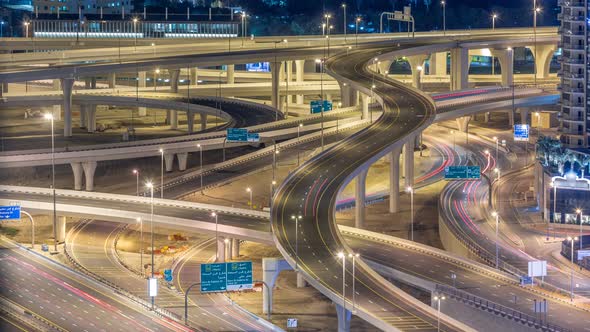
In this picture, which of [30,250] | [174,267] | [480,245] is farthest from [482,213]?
[30,250]

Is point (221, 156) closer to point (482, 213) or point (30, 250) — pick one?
point (482, 213)

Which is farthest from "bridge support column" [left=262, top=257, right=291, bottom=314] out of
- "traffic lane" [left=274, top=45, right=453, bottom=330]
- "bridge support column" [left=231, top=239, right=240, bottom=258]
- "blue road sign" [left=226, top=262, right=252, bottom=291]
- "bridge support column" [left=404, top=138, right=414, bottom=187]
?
"bridge support column" [left=404, top=138, right=414, bottom=187]

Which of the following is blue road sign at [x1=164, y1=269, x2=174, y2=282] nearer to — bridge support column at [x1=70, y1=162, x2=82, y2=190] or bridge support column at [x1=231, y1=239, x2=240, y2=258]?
bridge support column at [x1=231, y1=239, x2=240, y2=258]

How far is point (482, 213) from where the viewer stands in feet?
496

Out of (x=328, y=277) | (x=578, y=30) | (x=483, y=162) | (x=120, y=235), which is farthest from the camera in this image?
(x=483, y=162)

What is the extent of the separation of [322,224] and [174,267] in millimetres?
14308

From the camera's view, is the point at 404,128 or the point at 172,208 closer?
the point at 172,208

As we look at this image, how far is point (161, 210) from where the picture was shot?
137m

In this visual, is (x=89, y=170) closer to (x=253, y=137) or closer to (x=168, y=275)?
(x=253, y=137)

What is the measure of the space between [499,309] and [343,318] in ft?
40.6

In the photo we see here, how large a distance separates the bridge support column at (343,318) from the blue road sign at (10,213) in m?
32.7

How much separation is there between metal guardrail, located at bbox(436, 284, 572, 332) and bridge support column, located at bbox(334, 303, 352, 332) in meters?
10.3

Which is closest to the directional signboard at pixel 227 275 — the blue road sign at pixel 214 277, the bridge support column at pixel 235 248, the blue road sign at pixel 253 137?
the blue road sign at pixel 214 277

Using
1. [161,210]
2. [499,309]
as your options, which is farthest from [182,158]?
[499,309]
